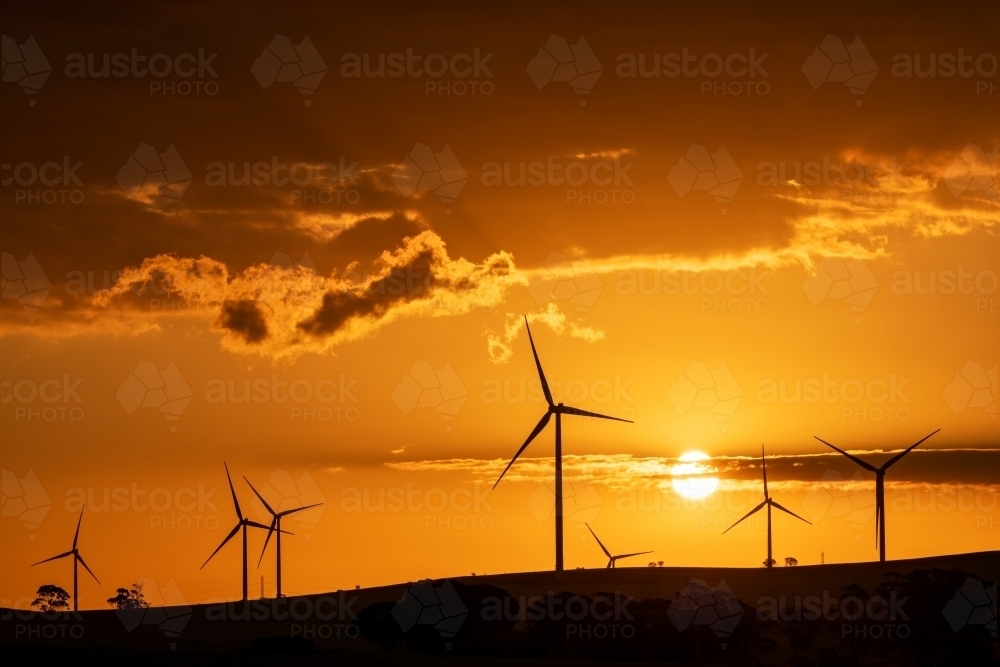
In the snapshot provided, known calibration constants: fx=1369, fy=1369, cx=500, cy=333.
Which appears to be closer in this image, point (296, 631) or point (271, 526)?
point (296, 631)

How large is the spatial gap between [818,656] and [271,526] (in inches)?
3410

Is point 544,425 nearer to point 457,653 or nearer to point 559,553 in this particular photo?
point 559,553

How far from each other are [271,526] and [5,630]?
45.3 metres

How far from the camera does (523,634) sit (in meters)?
128

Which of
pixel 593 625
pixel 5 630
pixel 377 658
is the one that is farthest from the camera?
pixel 5 630

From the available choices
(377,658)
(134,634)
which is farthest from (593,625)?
(134,634)

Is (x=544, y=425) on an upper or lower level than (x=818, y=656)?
upper

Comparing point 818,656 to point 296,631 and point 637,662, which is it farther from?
point 296,631

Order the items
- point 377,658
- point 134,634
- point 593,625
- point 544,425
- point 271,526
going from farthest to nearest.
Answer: point 271,526, point 134,634, point 544,425, point 593,625, point 377,658

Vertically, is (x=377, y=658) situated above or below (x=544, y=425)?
below

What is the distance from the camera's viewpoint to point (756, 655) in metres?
120

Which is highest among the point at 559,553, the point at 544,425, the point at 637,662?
the point at 544,425

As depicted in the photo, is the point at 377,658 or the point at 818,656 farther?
the point at 818,656

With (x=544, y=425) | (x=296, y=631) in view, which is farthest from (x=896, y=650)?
(x=296, y=631)
